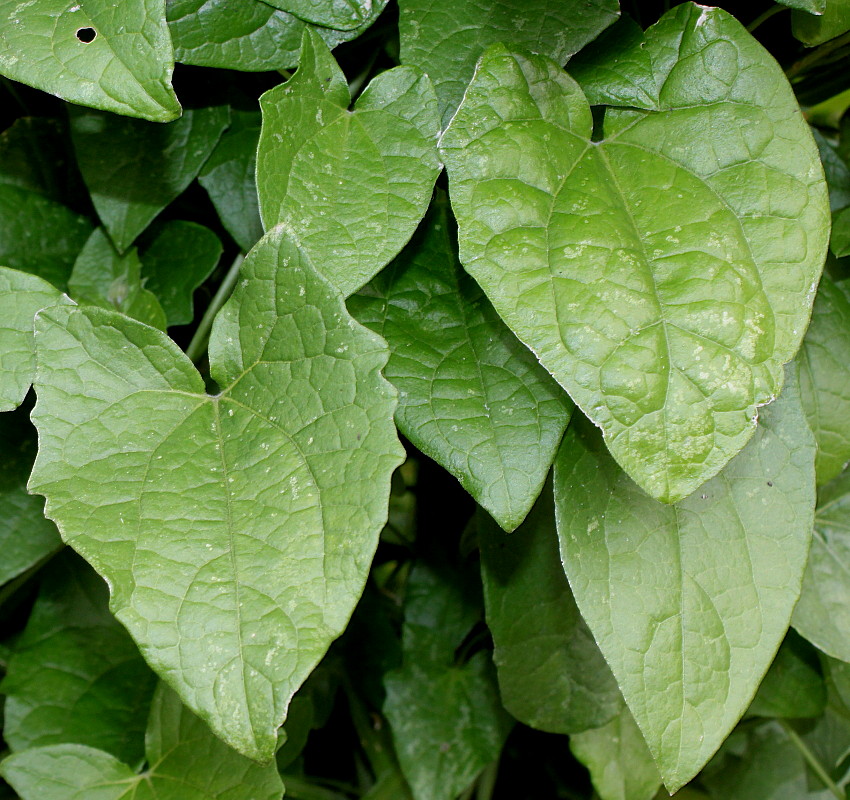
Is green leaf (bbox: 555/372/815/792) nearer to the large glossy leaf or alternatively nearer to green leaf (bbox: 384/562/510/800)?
the large glossy leaf

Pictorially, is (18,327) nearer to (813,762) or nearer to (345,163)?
(345,163)

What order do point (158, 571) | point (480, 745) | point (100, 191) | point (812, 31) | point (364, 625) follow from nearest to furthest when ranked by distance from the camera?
1. point (158, 571)
2. point (812, 31)
3. point (100, 191)
4. point (480, 745)
5. point (364, 625)

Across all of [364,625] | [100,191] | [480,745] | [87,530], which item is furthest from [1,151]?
[480,745]

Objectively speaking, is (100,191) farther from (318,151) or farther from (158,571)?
(158,571)

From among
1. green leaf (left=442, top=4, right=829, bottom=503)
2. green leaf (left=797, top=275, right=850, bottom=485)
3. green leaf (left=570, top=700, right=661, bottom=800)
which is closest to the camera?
green leaf (left=442, top=4, right=829, bottom=503)

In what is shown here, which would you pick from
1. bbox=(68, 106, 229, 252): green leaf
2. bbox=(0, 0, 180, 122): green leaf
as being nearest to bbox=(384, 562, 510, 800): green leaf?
bbox=(68, 106, 229, 252): green leaf

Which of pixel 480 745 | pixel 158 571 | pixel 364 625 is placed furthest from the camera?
pixel 364 625

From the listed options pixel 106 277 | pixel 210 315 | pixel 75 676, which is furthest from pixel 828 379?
pixel 75 676
